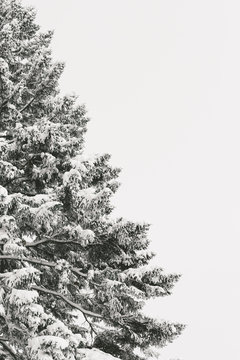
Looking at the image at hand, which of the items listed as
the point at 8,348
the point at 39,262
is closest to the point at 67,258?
the point at 39,262

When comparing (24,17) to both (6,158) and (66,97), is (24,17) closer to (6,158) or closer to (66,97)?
(66,97)

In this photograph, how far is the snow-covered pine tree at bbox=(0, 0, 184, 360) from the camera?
7672 mm

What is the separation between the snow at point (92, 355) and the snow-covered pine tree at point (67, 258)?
18mm

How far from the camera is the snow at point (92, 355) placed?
818cm

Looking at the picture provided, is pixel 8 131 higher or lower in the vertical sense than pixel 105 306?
higher

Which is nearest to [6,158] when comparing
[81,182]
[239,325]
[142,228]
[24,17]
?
[81,182]

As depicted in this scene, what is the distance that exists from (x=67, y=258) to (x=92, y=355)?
2.39 m

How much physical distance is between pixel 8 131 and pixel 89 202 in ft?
13.3

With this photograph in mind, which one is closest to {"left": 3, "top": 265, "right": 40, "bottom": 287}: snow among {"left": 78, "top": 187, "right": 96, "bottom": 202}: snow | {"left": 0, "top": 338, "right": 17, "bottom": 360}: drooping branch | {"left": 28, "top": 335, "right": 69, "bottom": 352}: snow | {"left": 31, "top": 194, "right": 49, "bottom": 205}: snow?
{"left": 28, "top": 335, "right": 69, "bottom": 352}: snow

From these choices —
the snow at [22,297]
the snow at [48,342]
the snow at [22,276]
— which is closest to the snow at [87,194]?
the snow at [22,276]

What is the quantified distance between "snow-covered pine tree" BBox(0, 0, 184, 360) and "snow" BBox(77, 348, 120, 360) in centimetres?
2

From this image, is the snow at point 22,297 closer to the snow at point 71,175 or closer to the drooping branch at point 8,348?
the drooping branch at point 8,348

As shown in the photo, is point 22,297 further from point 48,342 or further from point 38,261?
point 38,261

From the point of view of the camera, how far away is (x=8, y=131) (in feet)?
38.0
